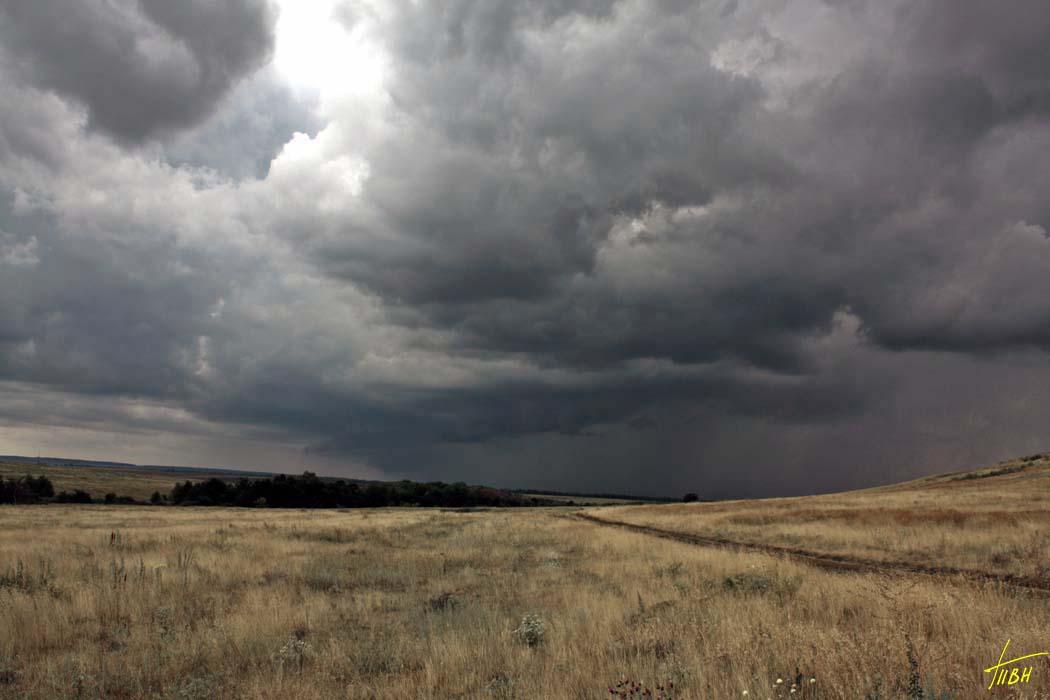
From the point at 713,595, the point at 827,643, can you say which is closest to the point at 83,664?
the point at 827,643

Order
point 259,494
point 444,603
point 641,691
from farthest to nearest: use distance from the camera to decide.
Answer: point 259,494 < point 444,603 < point 641,691

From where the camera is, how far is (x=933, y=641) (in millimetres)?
7250

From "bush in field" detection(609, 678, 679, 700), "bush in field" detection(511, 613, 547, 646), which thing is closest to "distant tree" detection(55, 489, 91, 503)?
"bush in field" detection(511, 613, 547, 646)

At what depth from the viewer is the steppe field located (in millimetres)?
6676

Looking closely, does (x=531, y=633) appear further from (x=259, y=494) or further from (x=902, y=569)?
(x=259, y=494)

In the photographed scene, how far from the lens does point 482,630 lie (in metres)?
9.50

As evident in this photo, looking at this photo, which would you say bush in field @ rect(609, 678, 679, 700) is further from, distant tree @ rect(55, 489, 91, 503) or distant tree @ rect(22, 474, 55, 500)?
distant tree @ rect(22, 474, 55, 500)

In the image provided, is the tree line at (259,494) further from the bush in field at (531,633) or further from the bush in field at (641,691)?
the bush in field at (641,691)

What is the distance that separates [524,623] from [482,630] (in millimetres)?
677

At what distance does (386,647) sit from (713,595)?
6559 millimetres

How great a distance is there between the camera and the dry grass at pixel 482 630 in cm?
678

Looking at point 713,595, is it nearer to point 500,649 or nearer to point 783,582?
point 783,582

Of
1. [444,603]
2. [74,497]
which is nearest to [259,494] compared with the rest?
[74,497]

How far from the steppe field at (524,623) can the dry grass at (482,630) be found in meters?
0.05
